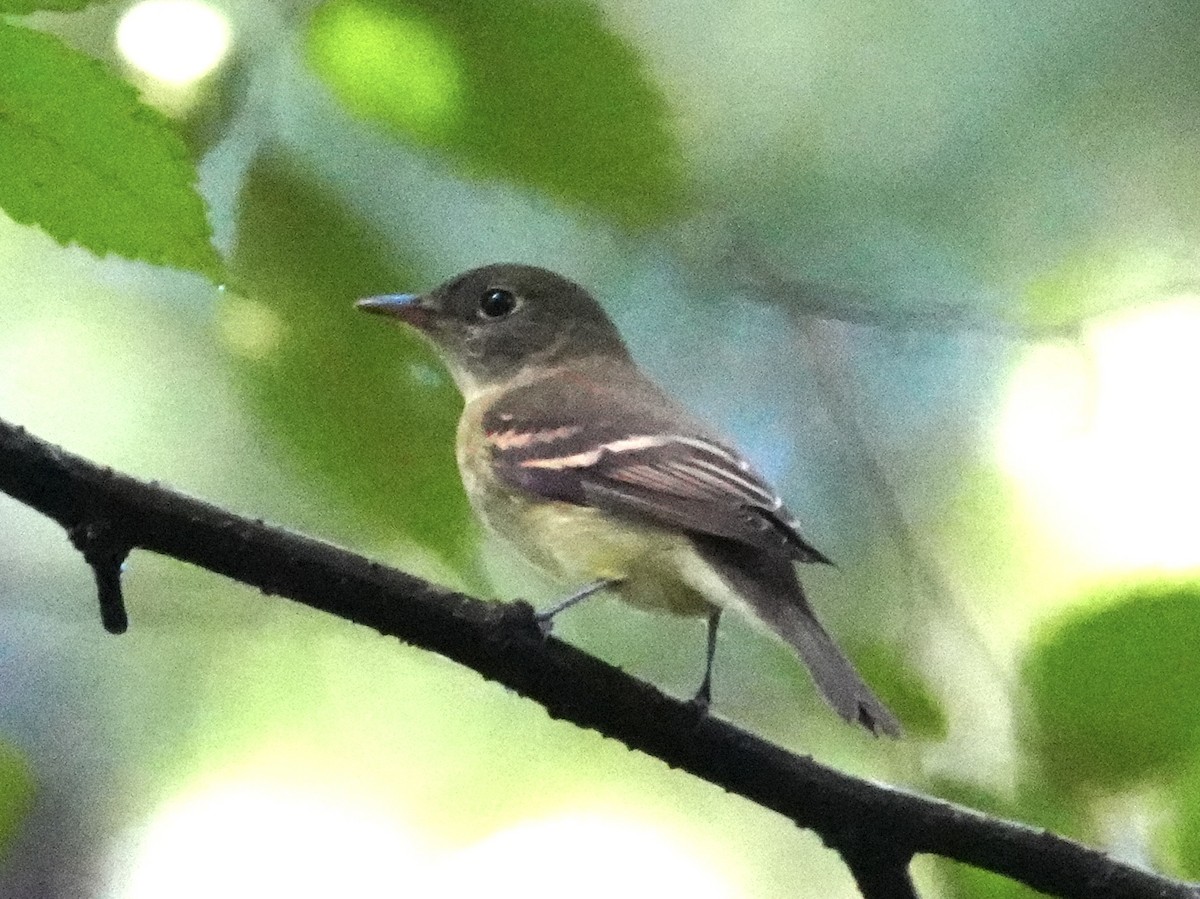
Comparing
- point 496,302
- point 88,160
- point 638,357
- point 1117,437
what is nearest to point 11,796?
point 88,160

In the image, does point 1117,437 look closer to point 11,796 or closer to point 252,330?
point 252,330

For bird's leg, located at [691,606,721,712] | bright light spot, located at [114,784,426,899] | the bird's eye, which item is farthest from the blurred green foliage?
the bird's eye

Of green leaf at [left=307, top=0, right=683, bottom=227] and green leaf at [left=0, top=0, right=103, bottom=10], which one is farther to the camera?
green leaf at [left=307, top=0, right=683, bottom=227]

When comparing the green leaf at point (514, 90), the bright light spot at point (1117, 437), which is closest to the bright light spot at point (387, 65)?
the green leaf at point (514, 90)

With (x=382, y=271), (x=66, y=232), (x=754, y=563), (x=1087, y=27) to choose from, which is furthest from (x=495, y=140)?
(x=1087, y=27)

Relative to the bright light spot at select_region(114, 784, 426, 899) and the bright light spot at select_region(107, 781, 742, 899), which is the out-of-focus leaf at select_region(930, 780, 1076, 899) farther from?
the bright light spot at select_region(114, 784, 426, 899)

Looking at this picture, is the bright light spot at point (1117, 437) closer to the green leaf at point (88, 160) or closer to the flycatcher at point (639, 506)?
the flycatcher at point (639, 506)
